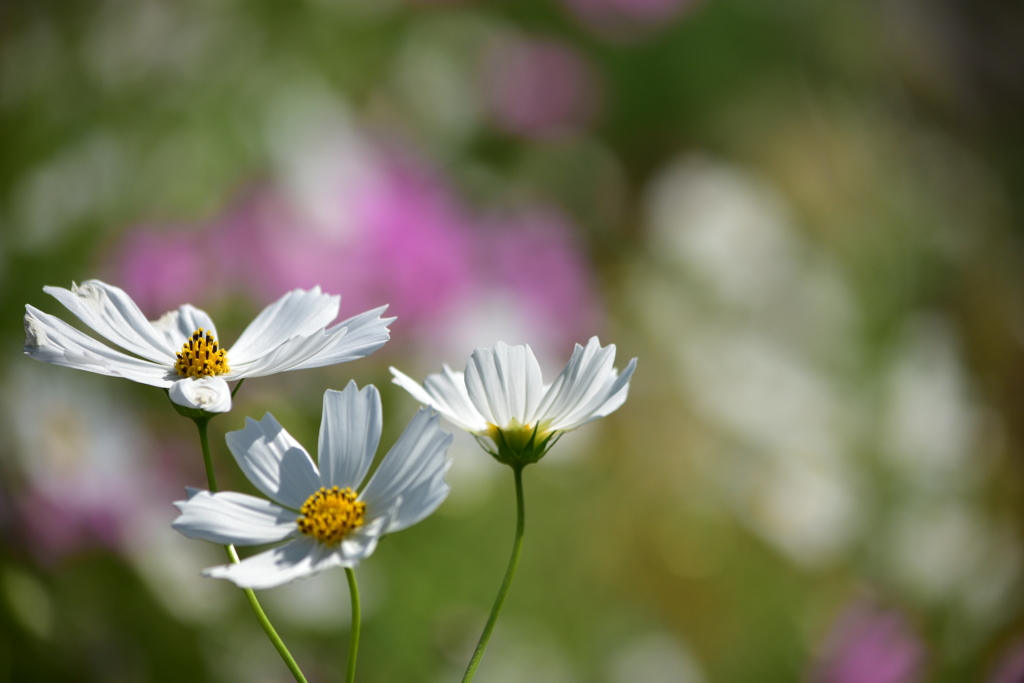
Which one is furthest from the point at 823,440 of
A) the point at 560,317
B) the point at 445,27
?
the point at 445,27

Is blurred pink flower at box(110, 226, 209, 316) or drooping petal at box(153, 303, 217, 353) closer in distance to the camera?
drooping petal at box(153, 303, 217, 353)

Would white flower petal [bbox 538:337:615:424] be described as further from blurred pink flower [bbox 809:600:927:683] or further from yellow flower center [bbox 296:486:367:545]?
blurred pink flower [bbox 809:600:927:683]

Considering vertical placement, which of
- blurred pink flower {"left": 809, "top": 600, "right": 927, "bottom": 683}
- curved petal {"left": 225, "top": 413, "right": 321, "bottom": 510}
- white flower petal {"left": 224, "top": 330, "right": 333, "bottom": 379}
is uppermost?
blurred pink flower {"left": 809, "top": 600, "right": 927, "bottom": 683}

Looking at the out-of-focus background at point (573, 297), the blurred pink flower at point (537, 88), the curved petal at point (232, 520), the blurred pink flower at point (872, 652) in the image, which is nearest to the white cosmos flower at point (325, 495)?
the curved petal at point (232, 520)

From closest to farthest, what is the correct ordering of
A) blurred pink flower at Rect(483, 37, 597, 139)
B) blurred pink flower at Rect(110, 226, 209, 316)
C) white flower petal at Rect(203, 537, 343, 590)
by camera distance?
1. white flower petal at Rect(203, 537, 343, 590)
2. blurred pink flower at Rect(110, 226, 209, 316)
3. blurred pink flower at Rect(483, 37, 597, 139)

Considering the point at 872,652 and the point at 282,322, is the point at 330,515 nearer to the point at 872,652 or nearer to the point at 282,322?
the point at 282,322

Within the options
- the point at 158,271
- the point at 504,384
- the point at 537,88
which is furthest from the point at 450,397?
the point at 537,88

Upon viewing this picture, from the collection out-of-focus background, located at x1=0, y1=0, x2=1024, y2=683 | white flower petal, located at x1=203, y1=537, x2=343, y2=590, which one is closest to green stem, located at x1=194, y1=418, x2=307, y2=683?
white flower petal, located at x1=203, y1=537, x2=343, y2=590
